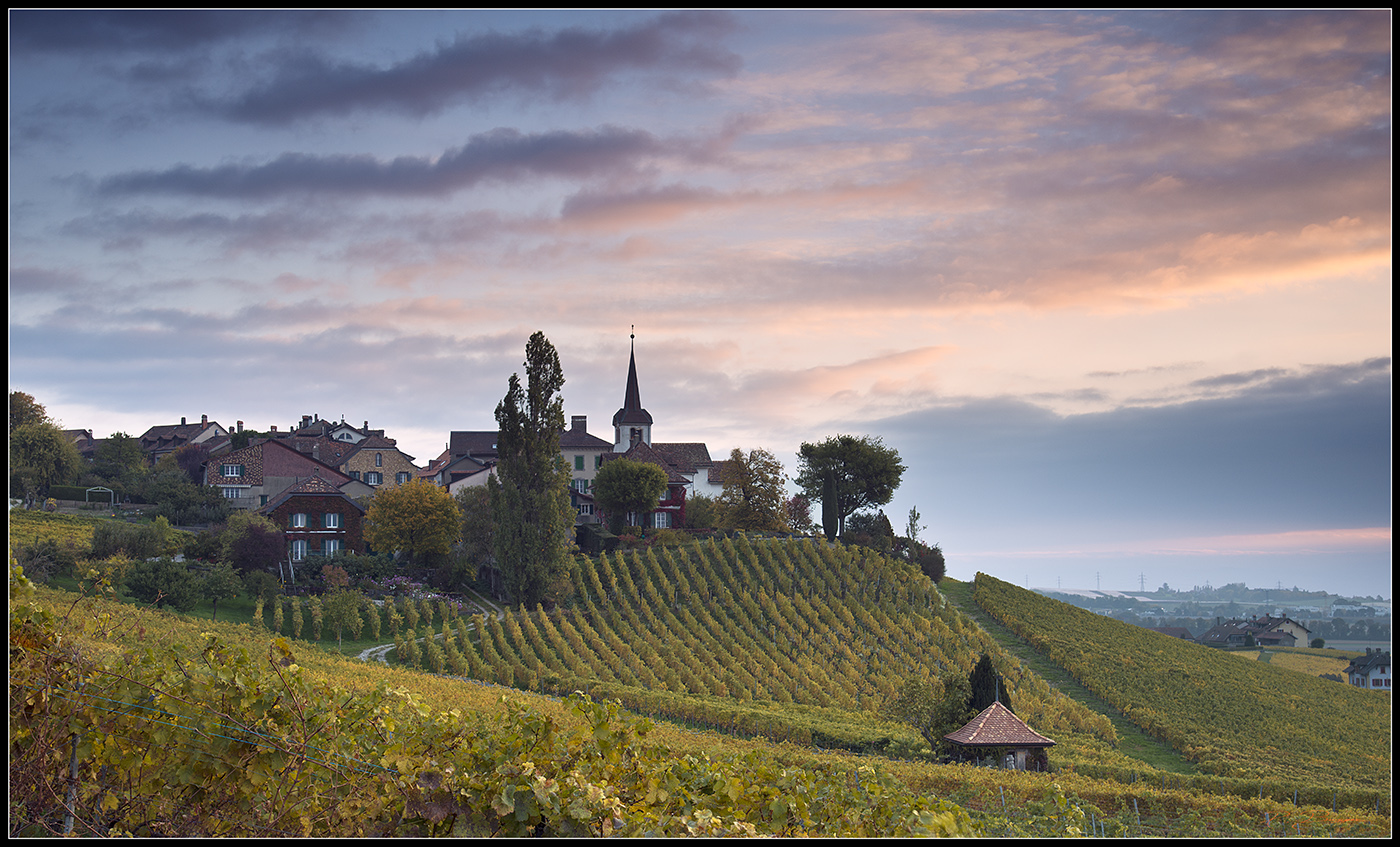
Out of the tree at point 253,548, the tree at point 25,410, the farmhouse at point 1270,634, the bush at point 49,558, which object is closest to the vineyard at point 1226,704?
the tree at point 253,548

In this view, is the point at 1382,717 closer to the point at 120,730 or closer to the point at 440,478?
the point at 120,730

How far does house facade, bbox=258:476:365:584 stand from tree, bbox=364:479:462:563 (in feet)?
9.32

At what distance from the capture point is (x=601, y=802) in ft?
16.0

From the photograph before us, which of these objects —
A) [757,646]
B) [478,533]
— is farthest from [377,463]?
[757,646]

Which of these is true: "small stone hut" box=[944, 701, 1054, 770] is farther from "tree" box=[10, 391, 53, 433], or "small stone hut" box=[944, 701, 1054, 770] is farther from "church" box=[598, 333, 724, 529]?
"tree" box=[10, 391, 53, 433]

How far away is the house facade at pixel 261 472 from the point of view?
5503cm

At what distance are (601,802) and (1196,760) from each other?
27.8 meters

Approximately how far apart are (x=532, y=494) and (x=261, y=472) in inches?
1078

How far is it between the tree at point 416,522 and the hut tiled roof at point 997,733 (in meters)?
26.8

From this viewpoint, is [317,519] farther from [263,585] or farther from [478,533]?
[263,585]

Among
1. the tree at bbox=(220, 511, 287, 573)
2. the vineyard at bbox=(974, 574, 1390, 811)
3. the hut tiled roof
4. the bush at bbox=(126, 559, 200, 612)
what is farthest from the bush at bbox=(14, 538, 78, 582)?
the vineyard at bbox=(974, 574, 1390, 811)

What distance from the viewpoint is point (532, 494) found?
36.4m

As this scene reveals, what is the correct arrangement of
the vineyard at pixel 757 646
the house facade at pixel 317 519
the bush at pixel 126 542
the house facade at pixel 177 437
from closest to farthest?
1. the vineyard at pixel 757 646
2. the bush at pixel 126 542
3. the house facade at pixel 317 519
4. the house facade at pixel 177 437

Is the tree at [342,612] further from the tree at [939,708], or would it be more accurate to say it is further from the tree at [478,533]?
the tree at [939,708]
